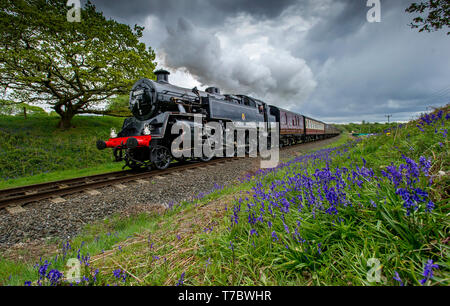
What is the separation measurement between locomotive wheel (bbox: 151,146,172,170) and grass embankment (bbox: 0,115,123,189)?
3453 millimetres

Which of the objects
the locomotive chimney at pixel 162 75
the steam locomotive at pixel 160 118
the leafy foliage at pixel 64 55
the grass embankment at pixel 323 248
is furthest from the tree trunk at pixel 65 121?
the grass embankment at pixel 323 248

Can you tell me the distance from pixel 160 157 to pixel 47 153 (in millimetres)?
8564

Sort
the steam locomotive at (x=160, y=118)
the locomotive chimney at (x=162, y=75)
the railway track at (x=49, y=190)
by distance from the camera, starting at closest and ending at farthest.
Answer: the railway track at (x=49, y=190), the steam locomotive at (x=160, y=118), the locomotive chimney at (x=162, y=75)

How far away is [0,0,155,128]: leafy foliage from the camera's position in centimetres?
1086

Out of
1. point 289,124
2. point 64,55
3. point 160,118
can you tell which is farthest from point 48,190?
point 289,124

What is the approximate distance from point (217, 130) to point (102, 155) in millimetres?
8071

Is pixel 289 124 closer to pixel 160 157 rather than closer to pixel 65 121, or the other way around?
pixel 160 157

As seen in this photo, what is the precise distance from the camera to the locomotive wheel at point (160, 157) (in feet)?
24.1

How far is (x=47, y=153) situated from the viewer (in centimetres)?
1112

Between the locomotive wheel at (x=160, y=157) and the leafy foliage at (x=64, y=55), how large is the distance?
9241 mm

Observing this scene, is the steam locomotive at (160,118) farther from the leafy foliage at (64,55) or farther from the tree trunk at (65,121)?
the tree trunk at (65,121)
